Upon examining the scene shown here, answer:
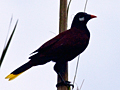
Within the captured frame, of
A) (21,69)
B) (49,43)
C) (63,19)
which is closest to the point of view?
(63,19)

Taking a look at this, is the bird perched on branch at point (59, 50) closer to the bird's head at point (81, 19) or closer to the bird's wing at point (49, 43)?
the bird's wing at point (49, 43)

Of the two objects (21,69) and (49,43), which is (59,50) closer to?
(49,43)

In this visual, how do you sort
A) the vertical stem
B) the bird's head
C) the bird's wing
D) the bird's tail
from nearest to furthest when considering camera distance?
the vertical stem, the bird's tail, the bird's wing, the bird's head

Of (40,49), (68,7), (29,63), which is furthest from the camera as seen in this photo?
(40,49)

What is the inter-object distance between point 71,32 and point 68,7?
529 mm


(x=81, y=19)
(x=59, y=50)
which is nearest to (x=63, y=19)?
(x=59, y=50)

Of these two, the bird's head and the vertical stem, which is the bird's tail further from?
the bird's head

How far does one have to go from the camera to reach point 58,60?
1.84 meters

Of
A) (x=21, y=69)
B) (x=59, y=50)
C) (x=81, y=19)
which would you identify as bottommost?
(x=21, y=69)

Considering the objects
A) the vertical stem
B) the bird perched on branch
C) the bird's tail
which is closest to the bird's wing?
the bird perched on branch

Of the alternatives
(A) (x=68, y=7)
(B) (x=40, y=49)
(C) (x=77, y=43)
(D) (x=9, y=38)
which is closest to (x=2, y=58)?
(D) (x=9, y=38)

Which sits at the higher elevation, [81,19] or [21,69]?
[81,19]

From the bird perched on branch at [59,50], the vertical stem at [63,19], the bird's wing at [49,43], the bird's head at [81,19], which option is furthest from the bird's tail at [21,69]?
the bird's head at [81,19]

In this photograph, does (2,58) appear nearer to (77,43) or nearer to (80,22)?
(77,43)
